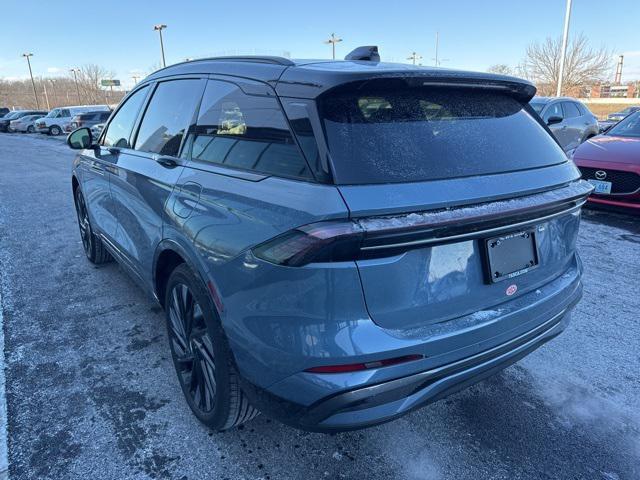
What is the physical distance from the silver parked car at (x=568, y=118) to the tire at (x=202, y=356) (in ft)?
31.9

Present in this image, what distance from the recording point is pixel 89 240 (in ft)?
15.4

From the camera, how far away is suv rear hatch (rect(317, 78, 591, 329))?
5.12 ft

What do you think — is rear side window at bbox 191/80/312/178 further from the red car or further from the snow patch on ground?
the red car

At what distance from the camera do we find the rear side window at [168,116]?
2.57 meters

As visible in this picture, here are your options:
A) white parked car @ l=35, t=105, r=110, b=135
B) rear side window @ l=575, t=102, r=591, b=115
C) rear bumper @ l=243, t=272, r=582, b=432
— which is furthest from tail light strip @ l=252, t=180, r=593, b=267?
white parked car @ l=35, t=105, r=110, b=135

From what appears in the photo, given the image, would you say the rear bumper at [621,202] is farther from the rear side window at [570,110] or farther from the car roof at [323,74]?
the rear side window at [570,110]

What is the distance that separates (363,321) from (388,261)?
224 millimetres

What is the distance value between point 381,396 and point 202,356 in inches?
41.2

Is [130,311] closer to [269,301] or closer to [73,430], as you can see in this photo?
[73,430]

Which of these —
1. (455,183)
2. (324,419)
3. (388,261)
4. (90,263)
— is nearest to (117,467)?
(324,419)

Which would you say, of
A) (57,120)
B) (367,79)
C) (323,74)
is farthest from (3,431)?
(57,120)

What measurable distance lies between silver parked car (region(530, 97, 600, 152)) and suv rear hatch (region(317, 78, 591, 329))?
9.07 metres

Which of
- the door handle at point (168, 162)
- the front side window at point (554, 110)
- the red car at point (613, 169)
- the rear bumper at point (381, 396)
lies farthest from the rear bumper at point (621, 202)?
the door handle at point (168, 162)

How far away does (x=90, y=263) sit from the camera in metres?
4.85
